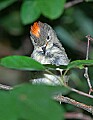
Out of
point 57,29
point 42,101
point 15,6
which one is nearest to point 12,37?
point 15,6

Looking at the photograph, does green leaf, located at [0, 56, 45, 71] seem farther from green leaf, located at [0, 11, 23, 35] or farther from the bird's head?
green leaf, located at [0, 11, 23, 35]

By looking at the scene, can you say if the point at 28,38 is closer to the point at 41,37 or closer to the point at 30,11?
the point at 41,37

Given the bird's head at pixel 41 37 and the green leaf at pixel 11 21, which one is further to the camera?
the green leaf at pixel 11 21

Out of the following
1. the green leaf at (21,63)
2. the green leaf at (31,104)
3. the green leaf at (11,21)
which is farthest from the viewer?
the green leaf at (11,21)

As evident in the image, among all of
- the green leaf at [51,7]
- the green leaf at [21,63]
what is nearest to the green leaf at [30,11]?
the green leaf at [51,7]

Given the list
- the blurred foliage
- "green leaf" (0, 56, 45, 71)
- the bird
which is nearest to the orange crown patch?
the bird

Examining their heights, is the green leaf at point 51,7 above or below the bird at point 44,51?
above

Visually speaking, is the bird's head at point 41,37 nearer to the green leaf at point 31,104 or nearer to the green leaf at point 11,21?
the green leaf at point 11,21
